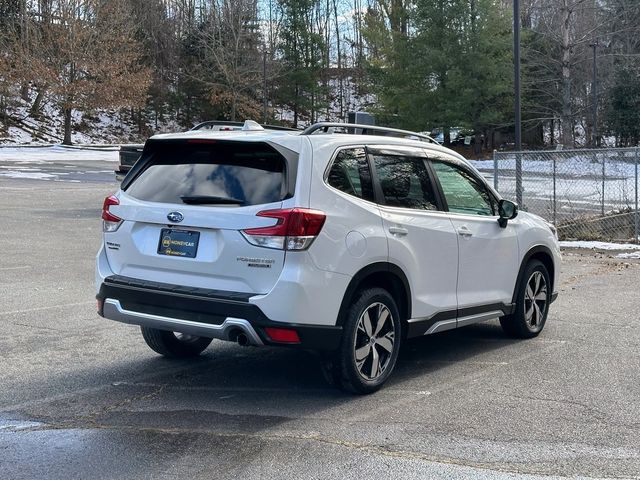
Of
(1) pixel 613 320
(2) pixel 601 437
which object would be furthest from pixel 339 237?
(1) pixel 613 320

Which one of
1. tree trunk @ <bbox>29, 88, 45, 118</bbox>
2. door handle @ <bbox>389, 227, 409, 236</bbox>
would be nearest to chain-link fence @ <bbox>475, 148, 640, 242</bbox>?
door handle @ <bbox>389, 227, 409, 236</bbox>

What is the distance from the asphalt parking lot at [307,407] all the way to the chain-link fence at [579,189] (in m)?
7.51

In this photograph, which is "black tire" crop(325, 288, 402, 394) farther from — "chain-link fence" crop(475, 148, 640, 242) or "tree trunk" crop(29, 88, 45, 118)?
"tree trunk" crop(29, 88, 45, 118)

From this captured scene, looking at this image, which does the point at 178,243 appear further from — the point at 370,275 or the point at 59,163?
the point at 59,163

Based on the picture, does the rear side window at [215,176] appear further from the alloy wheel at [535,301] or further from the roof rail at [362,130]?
the alloy wheel at [535,301]

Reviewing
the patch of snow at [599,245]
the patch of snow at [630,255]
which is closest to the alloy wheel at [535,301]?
the patch of snow at [630,255]

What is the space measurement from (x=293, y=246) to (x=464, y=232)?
1.96m

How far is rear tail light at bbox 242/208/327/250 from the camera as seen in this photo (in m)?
5.25

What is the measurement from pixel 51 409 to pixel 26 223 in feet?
38.6

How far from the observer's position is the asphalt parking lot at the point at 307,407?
4.58m

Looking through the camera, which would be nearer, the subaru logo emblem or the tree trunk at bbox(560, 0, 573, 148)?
the subaru logo emblem

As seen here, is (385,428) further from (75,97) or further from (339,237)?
(75,97)

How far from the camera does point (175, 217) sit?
5598 mm

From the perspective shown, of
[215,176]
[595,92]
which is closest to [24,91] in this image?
[595,92]
